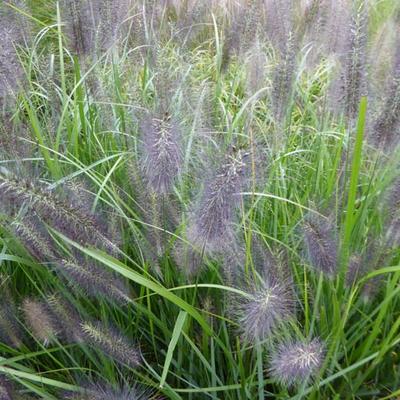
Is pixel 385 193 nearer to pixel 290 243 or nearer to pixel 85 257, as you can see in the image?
pixel 290 243

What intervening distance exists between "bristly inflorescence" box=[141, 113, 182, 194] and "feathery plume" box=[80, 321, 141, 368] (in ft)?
1.17

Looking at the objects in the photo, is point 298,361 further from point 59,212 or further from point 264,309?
point 59,212

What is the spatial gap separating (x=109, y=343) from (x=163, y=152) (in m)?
0.47

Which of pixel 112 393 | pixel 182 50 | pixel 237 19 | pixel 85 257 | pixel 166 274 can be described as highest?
pixel 237 19

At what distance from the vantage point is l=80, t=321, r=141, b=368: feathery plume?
56.2 inches

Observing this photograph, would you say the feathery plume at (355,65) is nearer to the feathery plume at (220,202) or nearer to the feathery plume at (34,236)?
the feathery plume at (220,202)

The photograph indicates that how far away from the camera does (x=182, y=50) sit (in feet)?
8.58

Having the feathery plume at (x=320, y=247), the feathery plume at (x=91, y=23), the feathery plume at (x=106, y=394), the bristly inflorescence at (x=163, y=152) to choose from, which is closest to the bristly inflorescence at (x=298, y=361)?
the feathery plume at (x=320, y=247)

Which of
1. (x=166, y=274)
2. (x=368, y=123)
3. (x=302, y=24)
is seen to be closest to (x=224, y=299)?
(x=166, y=274)

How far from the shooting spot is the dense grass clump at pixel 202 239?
4.57ft

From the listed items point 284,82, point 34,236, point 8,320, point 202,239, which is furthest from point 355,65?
point 8,320

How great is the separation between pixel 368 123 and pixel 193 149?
1.79 feet

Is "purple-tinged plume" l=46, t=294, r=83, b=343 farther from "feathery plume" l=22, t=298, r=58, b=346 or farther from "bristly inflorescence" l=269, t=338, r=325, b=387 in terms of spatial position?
"bristly inflorescence" l=269, t=338, r=325, b=387

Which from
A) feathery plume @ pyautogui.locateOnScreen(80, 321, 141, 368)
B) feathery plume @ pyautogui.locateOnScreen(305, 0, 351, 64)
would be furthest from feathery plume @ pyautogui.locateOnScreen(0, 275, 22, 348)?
feathery plume @ pyautogui.locateOnScreen(305, 0, 351, 64)
